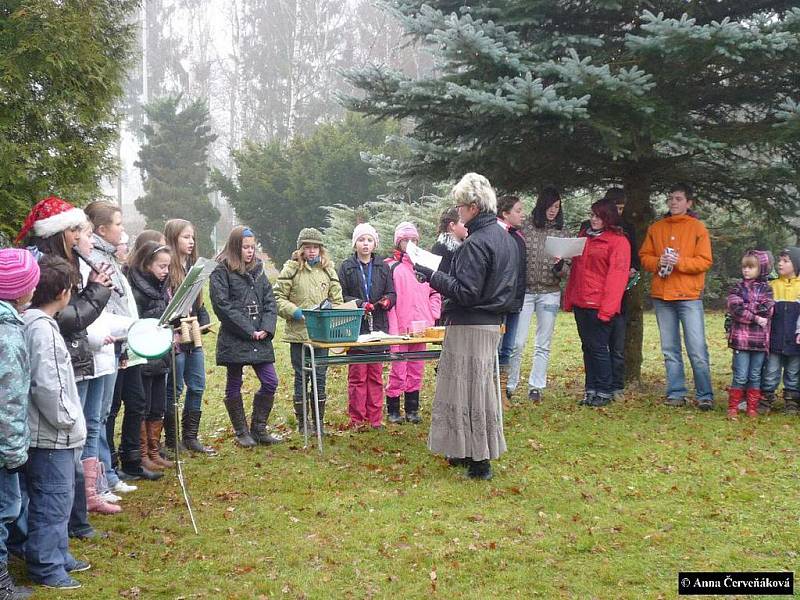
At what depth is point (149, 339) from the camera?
4.73 meters

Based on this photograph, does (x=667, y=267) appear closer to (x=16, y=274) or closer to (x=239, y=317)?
(x=239, y=317)

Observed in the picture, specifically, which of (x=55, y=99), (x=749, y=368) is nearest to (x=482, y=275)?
(x=749, y=368)

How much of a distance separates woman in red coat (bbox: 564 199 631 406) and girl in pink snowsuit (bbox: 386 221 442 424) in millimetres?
1591

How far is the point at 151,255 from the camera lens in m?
6.57

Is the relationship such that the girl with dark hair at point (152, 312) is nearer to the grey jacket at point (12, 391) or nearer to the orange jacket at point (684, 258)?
the grey jacket at point (12, 391)

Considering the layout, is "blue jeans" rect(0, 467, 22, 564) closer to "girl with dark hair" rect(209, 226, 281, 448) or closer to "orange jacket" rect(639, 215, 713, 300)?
"girl with dark hair" rect(209, 226, 281, 448)

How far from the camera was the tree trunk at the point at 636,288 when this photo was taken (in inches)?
377

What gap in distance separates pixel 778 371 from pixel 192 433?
580 cm

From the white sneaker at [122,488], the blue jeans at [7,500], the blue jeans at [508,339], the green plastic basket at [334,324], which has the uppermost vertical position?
the green plastic basket at [334,324]

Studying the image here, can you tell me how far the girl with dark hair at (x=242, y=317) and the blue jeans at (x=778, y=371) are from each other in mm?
4945

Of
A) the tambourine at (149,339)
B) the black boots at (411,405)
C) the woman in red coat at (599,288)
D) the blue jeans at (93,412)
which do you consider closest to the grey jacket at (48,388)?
the tambourine at (149,339)

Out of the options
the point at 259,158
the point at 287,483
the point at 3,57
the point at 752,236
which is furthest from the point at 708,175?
the point at 259,158

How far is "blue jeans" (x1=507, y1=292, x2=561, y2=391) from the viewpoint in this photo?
28.9 feet

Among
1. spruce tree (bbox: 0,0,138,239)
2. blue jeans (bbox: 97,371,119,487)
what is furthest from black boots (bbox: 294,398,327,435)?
spruce tree (bbox: 0,0,138,239)
